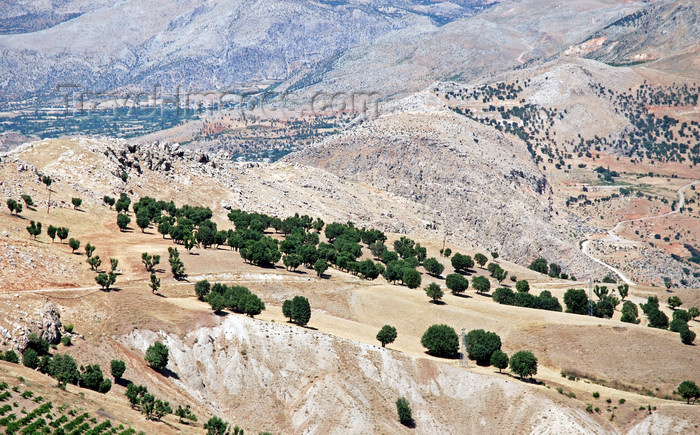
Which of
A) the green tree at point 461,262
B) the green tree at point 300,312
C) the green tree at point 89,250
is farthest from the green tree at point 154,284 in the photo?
the green tree at point 461,262

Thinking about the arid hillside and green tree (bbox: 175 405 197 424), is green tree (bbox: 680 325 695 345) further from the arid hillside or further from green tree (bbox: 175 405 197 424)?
green tree (bbox: 175 405 197 424)

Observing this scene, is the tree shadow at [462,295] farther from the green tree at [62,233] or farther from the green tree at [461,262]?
the green tree at [62,233]

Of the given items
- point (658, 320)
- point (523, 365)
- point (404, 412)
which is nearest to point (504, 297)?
point (658, 320)

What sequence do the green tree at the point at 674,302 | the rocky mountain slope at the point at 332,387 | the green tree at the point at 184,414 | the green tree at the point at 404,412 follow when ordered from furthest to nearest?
1. the green tree at the point at 674,302
2. the green tree at the point at 404,412
3. the rocky mountain slope at the point at 332,387
4. the green tree at the point at 184,414

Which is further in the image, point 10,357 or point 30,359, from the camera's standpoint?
point 30,359

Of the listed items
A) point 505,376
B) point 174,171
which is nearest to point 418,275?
point 505,376

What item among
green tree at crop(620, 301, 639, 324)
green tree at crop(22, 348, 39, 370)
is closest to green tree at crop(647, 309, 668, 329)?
green tree at crop(620, 301, 639, 324)

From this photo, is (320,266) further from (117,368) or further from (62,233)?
(117,368)
